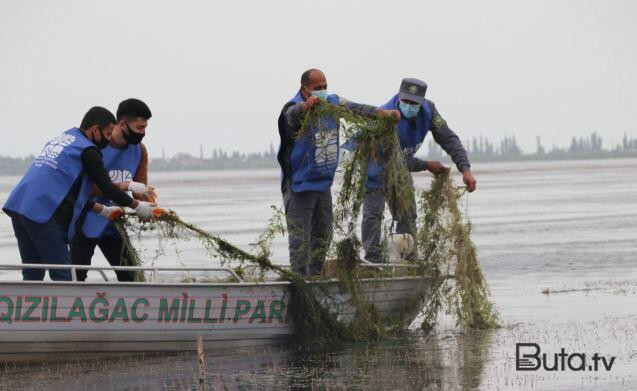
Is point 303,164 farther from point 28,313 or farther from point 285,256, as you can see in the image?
point 285,256

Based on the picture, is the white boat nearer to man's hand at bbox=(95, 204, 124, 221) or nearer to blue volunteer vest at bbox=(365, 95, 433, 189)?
man's hand at bbox=(95, 204, 124, 221)

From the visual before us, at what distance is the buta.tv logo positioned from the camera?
10039 mm

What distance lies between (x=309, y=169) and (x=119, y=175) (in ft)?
5.35

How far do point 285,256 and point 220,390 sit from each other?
11.6 metres

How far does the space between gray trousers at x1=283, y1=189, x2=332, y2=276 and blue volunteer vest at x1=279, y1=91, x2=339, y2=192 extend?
0.41ft

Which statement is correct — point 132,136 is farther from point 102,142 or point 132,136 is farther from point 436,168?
point 436,168

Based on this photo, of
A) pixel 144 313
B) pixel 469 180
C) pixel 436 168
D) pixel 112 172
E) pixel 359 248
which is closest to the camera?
pixel 144 313

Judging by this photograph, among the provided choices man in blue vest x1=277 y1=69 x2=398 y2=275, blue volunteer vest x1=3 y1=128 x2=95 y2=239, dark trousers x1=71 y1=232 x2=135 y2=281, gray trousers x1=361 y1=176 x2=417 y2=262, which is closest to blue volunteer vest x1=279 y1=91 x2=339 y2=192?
man in blue vest x1=277 y1=69 x2=398 y2=275

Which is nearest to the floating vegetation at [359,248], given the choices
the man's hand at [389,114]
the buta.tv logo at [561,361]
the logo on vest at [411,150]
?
the man's hand at [389,114]

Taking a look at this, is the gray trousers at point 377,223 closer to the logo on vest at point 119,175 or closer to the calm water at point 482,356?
the calm water at point 482,356

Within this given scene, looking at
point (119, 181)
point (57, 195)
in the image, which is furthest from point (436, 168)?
point (57, 195)

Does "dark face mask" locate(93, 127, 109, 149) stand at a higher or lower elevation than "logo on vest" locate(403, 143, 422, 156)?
higher

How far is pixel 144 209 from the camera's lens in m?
11.0

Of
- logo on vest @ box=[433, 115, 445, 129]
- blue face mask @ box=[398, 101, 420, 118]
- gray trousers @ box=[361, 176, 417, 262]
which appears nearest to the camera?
gray trousers @ box=[361, 176, 417, 262]
